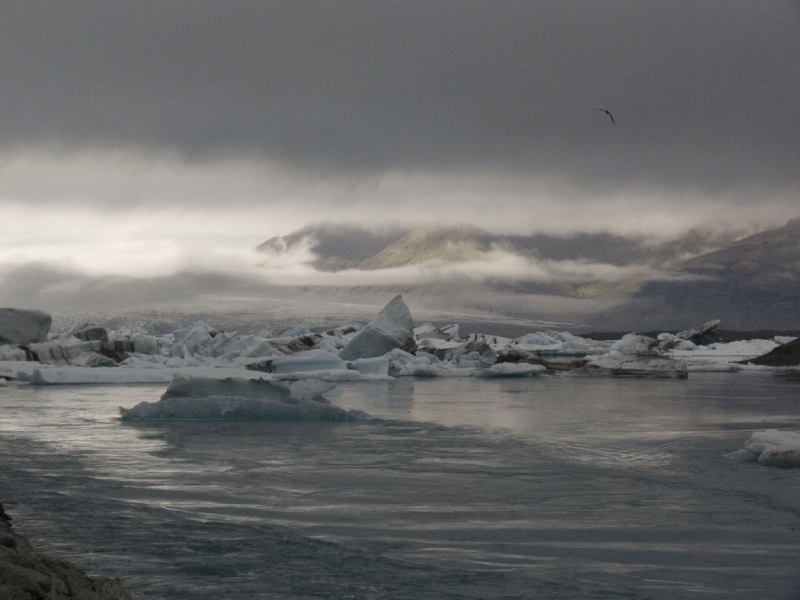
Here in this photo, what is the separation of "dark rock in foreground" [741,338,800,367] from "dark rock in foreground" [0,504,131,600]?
34.1 m

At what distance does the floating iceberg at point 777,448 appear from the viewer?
267 inches

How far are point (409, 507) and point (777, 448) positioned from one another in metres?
3.47

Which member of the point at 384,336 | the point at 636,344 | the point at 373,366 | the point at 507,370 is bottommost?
the point at 507,370

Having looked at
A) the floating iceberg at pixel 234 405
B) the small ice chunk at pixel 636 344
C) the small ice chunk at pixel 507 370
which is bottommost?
the small ice chunk at pixel 507 370

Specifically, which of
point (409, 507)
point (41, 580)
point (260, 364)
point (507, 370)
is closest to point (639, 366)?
point (507, 370)

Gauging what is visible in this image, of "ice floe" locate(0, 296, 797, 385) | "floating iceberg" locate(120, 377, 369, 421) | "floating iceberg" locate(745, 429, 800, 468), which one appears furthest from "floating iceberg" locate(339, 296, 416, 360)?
"floating iceberg" locate(745, 429, 800, 468)

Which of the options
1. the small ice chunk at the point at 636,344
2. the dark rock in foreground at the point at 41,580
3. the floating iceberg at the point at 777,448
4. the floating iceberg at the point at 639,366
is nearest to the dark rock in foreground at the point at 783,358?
the small ice chunk at the point at 636,344

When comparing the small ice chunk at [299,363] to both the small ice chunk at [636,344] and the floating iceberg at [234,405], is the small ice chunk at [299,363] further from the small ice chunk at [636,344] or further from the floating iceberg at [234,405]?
the small ice chunk at [636,344]

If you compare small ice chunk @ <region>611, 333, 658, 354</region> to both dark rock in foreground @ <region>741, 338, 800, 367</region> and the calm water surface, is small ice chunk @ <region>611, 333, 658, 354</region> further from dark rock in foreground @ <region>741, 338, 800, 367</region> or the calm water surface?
the calm water surface

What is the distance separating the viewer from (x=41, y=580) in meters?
2.74

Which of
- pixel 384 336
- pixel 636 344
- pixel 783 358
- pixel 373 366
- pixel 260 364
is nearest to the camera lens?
pixel 260 364

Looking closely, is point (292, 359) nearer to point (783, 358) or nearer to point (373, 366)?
point (373, 366)

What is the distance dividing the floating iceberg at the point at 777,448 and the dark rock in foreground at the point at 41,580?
551 cm

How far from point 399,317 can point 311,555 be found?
936 inches
